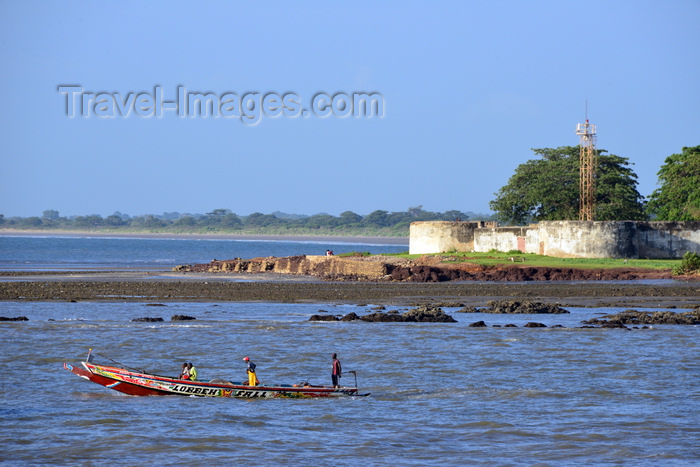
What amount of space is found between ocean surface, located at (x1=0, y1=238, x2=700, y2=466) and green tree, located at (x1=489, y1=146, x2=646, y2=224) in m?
39.4

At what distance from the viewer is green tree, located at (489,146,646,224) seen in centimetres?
7338

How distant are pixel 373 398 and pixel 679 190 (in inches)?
2296

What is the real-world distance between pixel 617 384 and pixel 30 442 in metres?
14.0

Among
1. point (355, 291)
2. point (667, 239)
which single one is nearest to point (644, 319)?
point (355, 291)

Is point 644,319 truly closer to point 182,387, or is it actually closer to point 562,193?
point 182,387

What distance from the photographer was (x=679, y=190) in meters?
74.6

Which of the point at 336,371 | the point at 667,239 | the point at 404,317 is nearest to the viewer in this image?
the point at 336,371

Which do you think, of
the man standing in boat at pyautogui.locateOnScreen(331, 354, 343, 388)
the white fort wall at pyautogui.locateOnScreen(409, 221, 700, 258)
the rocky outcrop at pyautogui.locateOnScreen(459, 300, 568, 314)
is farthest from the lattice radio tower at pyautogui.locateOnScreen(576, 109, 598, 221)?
the man standing in boat at pyautogui.locateOnScreen(331, 354, 343, 388)

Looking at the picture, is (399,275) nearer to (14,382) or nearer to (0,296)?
(0,296)

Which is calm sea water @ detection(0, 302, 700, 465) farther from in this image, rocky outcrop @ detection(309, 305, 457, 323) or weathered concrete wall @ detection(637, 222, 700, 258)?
weathered concrete wall @ detection(637, 222, 700, 258)

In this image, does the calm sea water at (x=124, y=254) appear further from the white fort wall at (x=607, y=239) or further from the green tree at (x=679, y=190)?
the green tree at (x=679, y=190)

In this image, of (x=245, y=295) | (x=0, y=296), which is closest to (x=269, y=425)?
(x=245, y=295)

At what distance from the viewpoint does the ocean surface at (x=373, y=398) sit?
17.5m

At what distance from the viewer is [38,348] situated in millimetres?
28781
